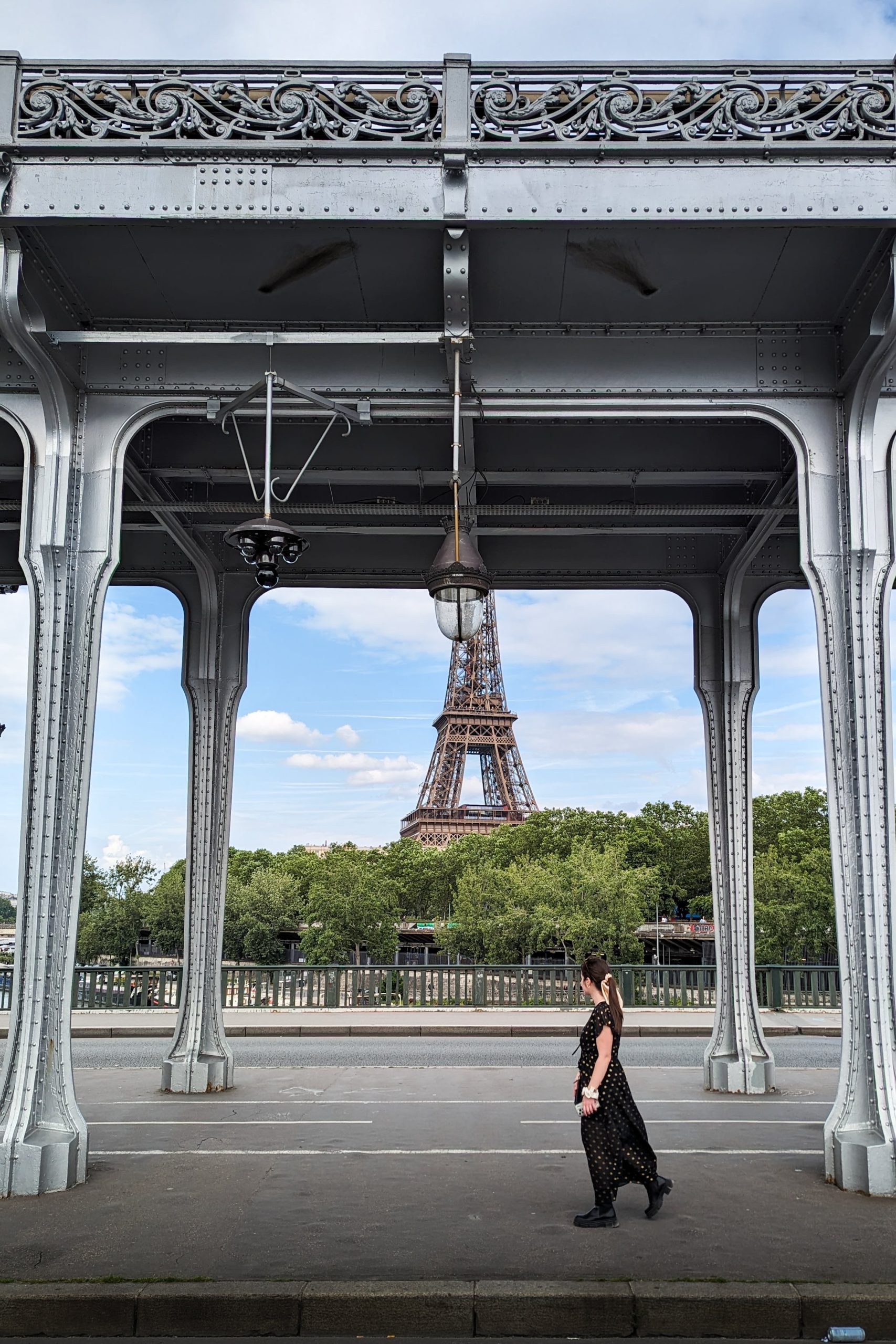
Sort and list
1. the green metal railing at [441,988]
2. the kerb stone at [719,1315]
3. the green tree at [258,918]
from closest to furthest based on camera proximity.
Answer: the kerb stone at [719,1315]
the green metal railing at [441,988]
the green tree at [258,918]

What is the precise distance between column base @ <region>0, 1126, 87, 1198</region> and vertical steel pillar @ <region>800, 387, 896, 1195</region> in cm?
576

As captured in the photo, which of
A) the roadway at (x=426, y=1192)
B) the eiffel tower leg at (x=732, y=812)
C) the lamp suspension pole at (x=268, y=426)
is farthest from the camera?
the eiffel tower leg at (x=732, y=812)

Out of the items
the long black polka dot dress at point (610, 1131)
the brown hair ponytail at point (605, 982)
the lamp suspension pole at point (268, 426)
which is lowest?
the long black polka dot dress at point (610, 1131)

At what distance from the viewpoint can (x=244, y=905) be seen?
2579 inches

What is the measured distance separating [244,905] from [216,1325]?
61384 mm

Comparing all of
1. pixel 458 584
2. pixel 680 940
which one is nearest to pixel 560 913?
pixel 680 940

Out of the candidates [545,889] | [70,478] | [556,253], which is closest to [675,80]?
[556,253]

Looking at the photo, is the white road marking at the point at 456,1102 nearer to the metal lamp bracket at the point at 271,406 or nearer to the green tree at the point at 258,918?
the metal lamp bracket at the point at 271,406

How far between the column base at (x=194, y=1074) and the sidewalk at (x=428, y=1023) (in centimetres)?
724

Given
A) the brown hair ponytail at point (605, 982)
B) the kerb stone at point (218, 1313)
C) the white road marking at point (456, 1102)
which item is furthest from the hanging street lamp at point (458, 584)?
the white road marking at point (456, 1102)

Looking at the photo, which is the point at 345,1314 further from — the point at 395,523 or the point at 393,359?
the point at 395,523

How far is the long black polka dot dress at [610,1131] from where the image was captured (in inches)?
293

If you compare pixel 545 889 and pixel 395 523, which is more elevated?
pixel 395 523

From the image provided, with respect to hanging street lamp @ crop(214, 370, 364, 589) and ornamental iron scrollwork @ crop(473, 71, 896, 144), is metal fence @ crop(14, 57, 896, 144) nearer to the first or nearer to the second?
ornamental iron scrollwork @ crop(473, 71, 896, 144)
